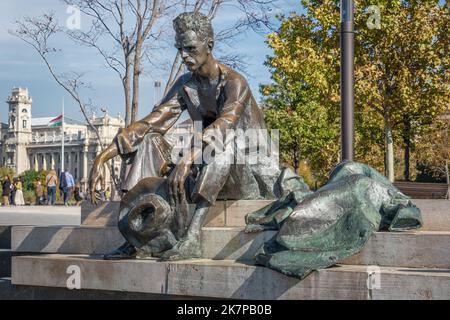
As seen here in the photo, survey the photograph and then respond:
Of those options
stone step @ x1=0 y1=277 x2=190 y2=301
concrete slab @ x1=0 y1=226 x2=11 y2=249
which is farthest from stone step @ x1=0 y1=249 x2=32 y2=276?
concrete slab @ x1=0 y1=226 x2=11 y2=249

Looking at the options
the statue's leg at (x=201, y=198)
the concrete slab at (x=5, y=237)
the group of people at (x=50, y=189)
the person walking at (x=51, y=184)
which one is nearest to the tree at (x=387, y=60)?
the group of people at (x=50, y=189)

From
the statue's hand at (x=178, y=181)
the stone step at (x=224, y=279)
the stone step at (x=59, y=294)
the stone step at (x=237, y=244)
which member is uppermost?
the statue's hand at (x=178, y=181)

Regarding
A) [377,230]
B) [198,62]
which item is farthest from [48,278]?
[377,230]

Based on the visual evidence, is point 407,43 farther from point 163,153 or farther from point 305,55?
point 163,153

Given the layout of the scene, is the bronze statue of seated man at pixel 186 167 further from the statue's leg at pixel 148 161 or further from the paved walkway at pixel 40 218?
the paved walkway at pixel 40 218

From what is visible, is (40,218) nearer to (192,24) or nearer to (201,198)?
(192,24)

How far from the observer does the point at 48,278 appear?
20.9 ft

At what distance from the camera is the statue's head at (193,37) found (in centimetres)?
654

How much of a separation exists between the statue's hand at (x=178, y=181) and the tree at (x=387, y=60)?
17511 mm

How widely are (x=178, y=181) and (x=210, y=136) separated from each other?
0.46m

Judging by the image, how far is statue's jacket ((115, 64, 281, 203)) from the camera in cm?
616

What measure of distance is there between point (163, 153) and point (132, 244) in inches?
46.8

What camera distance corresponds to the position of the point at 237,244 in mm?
6039

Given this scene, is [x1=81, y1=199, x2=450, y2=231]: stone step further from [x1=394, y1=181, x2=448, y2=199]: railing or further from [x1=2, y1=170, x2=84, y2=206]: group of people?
[x1=2, y1=170, x2=84, y2=206]: group of people
